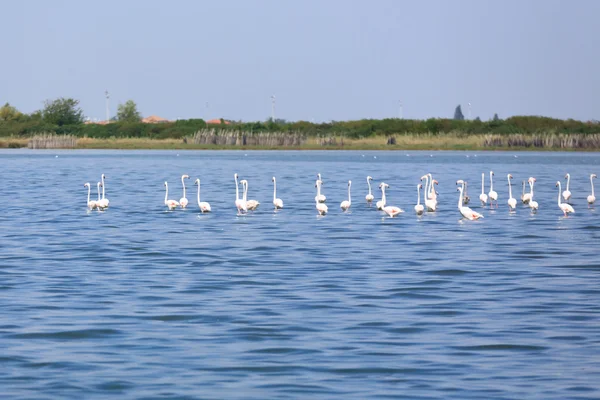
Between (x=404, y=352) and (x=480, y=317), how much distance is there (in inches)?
97.0

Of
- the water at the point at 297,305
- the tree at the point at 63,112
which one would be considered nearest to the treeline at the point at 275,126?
the tree at the point at 63,112

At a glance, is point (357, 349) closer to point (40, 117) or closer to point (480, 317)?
point (480, 317)

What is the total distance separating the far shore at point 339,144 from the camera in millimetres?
93000

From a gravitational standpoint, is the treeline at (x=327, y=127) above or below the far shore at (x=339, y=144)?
above

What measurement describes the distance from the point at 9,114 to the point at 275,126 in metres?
29.3

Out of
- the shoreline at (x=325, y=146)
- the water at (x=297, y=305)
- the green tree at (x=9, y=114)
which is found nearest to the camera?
the water at (x=297, y=305)

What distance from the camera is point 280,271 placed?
1909 cm

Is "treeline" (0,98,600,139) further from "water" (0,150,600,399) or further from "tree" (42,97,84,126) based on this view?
"water" (0,150,600,399)

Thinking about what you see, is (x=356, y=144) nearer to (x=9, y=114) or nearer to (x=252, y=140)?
(x=252, y=140)

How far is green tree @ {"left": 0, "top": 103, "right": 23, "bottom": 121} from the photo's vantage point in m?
118

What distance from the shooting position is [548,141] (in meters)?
84.8

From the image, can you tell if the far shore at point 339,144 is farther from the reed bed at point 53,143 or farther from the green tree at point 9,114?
the green tree at point 9,114

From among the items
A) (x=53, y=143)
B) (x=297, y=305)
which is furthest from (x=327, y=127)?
(x=297, y=305)

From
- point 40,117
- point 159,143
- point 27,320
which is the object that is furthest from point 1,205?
point 40,117
